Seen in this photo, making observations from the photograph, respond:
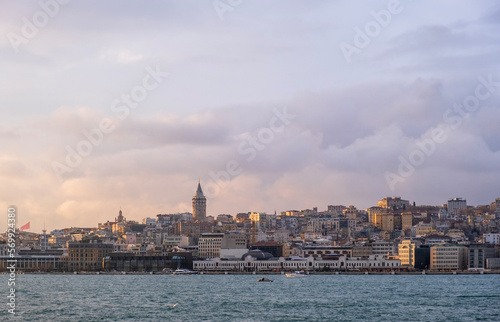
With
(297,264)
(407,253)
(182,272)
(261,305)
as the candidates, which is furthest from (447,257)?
(261,305)

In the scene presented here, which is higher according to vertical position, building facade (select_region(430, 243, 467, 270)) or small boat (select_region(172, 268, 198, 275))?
building facade (select_region(430, 243, 467, 270))

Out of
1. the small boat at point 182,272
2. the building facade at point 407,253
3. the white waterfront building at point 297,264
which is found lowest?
the small boat at point 182,272

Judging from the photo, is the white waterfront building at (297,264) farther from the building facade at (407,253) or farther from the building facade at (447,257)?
the building facade at (447,257)

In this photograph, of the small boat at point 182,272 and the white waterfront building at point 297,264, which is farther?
the white waterfront building at point 297,264

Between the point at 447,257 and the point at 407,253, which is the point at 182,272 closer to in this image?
the point at 407,253

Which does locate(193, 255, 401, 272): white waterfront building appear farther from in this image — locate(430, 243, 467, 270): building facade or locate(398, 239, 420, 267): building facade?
locate(430, 243, 467, 270): building facade

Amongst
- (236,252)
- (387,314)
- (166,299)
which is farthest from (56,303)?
(236,252)

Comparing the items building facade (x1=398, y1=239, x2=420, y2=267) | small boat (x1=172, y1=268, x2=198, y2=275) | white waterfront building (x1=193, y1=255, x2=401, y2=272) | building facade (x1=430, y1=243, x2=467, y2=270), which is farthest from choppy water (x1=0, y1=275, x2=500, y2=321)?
building facade (x1=398, y1=239, x2=420, y2=267)

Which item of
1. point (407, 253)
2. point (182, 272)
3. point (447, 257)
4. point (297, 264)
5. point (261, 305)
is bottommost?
point (182, 272)

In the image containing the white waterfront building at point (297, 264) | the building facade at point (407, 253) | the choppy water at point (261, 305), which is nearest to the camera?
the choppy water at point (261, 305)

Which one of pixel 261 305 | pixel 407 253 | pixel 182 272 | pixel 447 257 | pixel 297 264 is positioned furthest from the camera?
pixel 407 253

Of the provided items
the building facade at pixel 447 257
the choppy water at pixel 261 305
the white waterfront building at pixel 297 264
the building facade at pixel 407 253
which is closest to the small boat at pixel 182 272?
the white waterfront building at pixel 297 264

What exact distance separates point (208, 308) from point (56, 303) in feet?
32.2

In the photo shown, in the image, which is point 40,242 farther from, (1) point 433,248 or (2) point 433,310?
(2) point 433,310
